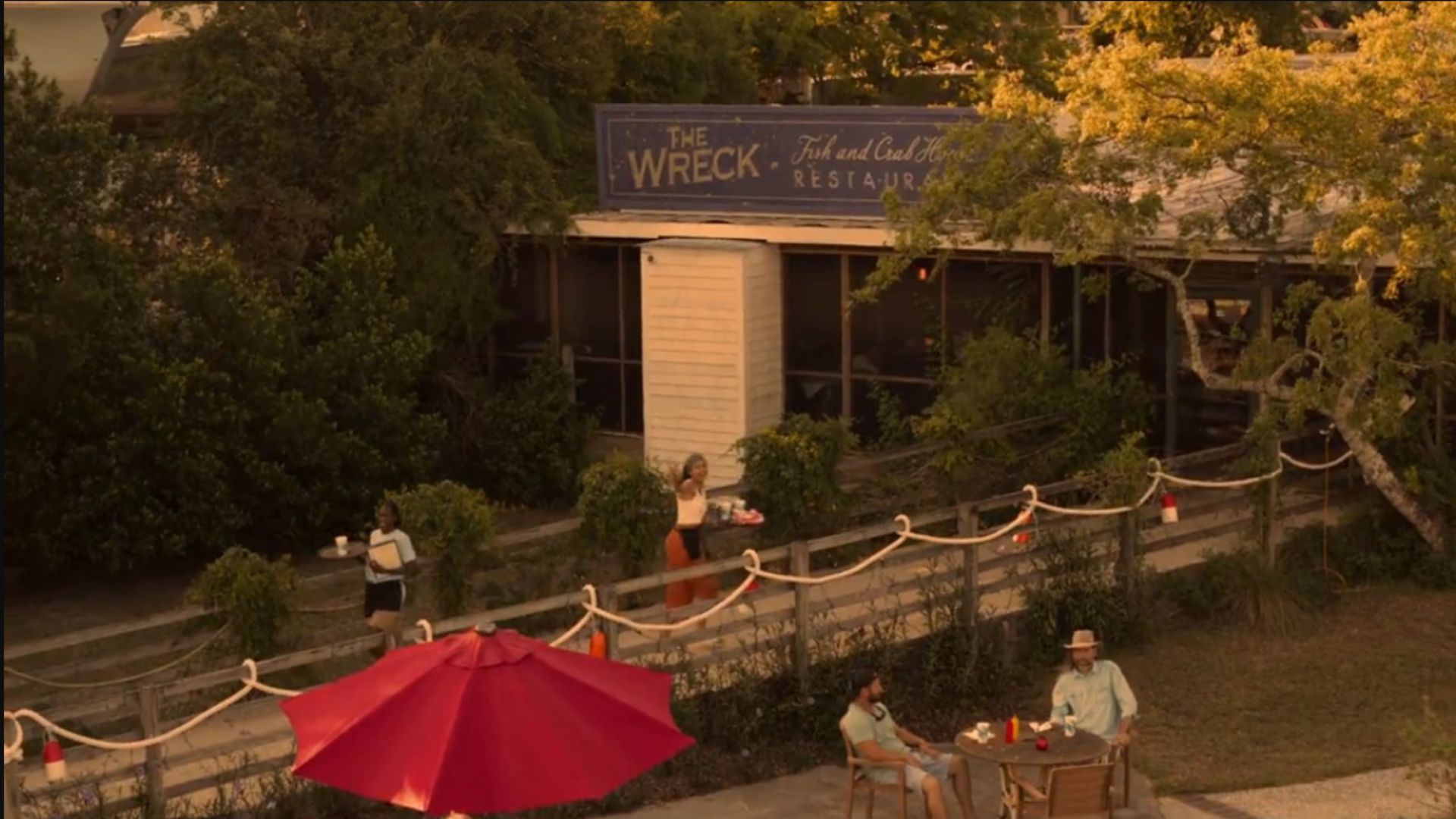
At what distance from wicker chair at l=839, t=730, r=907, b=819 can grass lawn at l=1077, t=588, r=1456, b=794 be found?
1.85 m

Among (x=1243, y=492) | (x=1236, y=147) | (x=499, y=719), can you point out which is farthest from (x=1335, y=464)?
(x=499, y=719)

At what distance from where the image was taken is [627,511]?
14.9m

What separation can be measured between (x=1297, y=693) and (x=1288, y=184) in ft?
12.2

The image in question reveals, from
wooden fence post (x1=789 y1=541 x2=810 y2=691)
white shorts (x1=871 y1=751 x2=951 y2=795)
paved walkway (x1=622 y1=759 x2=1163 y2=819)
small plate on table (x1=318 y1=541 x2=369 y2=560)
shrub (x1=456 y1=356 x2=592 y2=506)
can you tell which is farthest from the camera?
shrub (x1=456 y1=356 x2=592 y2=506)

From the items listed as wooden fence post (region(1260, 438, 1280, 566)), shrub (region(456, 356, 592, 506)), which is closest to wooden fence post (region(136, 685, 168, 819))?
wooden fence post (region(1260, 438, 1280, 566))

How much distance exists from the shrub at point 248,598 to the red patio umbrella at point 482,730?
12.3 feet

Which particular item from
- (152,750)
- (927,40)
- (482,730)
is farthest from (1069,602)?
(927,40)

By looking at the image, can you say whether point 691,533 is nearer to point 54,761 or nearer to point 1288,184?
point 1288,184

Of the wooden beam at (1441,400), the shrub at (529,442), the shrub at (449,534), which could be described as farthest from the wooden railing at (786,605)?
the shrub at (529,442)

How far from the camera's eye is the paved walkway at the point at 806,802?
12.2 meters

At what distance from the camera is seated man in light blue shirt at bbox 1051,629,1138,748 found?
39.0 feet

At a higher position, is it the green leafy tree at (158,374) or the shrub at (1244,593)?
the green leafy tree at (158,374)

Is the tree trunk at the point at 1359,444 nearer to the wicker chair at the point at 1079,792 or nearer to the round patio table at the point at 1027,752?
the round patio table at the point at 1027,752

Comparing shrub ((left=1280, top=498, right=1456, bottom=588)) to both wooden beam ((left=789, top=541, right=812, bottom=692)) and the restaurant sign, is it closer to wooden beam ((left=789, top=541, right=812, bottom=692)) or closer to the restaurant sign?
wooden beam ((left=789, top=541, right=812, bottom=692))
